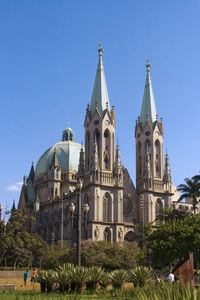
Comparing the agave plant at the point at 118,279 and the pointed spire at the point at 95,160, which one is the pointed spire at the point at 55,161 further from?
the agave plant at the point at 118,279

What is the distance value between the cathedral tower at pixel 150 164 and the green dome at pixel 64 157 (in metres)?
24.5

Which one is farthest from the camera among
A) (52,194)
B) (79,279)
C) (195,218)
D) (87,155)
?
(52,194)

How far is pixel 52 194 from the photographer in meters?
92.3

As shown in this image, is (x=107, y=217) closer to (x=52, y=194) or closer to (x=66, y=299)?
(x=52, y=194)

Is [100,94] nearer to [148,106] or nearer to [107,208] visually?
[148,106]

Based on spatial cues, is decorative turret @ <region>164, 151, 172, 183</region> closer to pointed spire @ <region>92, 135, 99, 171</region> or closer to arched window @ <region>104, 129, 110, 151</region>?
arched window @ <region>104, 129, 110, 151</region>

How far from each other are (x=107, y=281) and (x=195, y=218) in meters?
25.8

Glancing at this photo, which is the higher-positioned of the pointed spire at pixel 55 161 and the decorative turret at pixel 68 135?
the decorative turret at pixel 68 135

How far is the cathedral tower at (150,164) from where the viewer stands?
7312cm

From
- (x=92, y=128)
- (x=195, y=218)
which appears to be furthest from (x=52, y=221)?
(x=195, y=218)

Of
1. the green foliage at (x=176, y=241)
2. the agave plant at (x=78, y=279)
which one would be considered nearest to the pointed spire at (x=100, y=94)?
the green foliage at (x=176, y=241)

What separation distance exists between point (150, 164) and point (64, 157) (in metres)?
30.0

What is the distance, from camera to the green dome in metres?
99.3

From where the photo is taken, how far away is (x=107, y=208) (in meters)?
68.6
